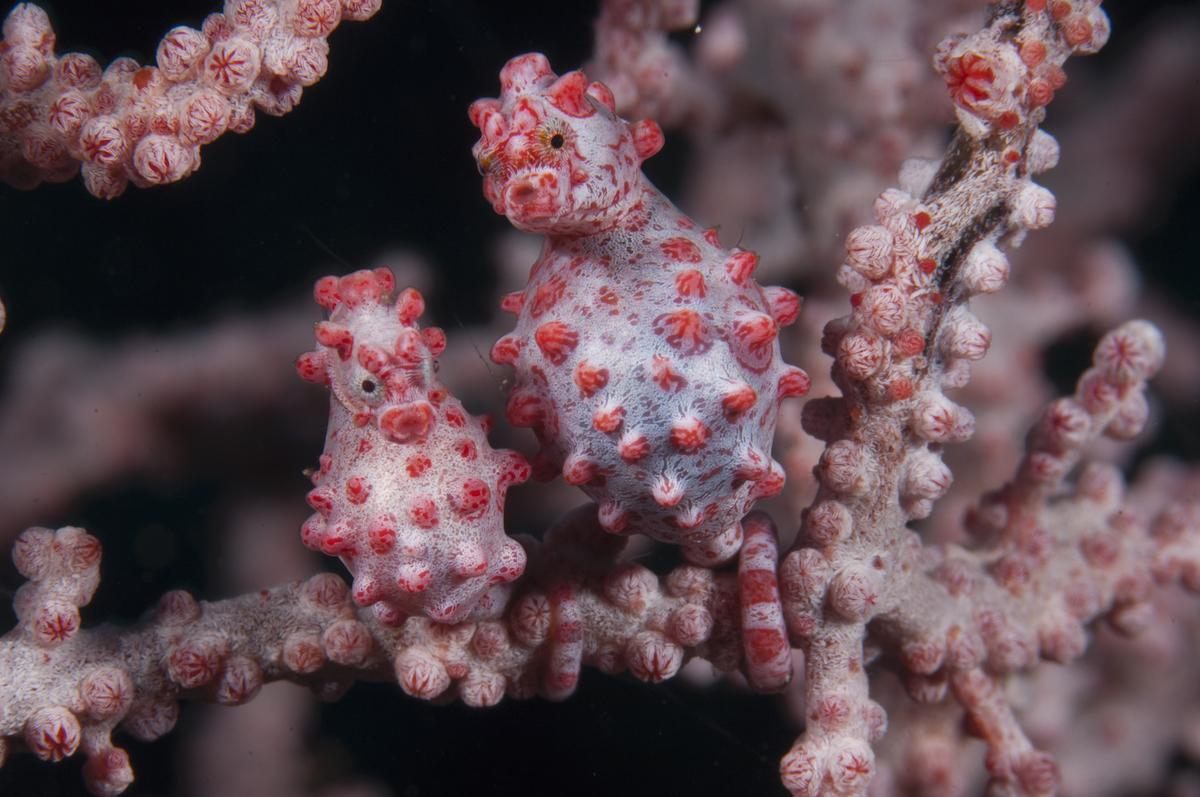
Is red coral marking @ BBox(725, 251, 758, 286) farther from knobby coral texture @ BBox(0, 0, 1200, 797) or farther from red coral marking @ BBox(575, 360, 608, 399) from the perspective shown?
red coral marking @ BBox(575, 360, 608, 399)

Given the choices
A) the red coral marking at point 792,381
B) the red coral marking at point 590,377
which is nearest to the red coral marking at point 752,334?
the red coral marking at point 792,381

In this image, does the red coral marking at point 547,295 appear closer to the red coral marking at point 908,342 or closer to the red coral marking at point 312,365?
the red coral marking at point 312,365

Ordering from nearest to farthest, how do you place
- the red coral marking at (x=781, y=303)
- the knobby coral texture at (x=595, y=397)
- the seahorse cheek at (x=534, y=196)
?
the seahorse cheek at (x=534, y=196) < the knobby coral texture at (x=595, y=397) < the red coral marking at (x=781, y=303)

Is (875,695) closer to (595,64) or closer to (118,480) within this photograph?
(595,64)

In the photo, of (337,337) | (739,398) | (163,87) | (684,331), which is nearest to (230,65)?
(163,87)

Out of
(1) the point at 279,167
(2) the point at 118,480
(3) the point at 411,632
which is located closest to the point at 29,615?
(2) the point at 118,480

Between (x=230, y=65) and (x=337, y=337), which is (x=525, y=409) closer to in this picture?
(x=337, y=337)

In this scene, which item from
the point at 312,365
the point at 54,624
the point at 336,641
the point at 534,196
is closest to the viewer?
the point at 534,196
